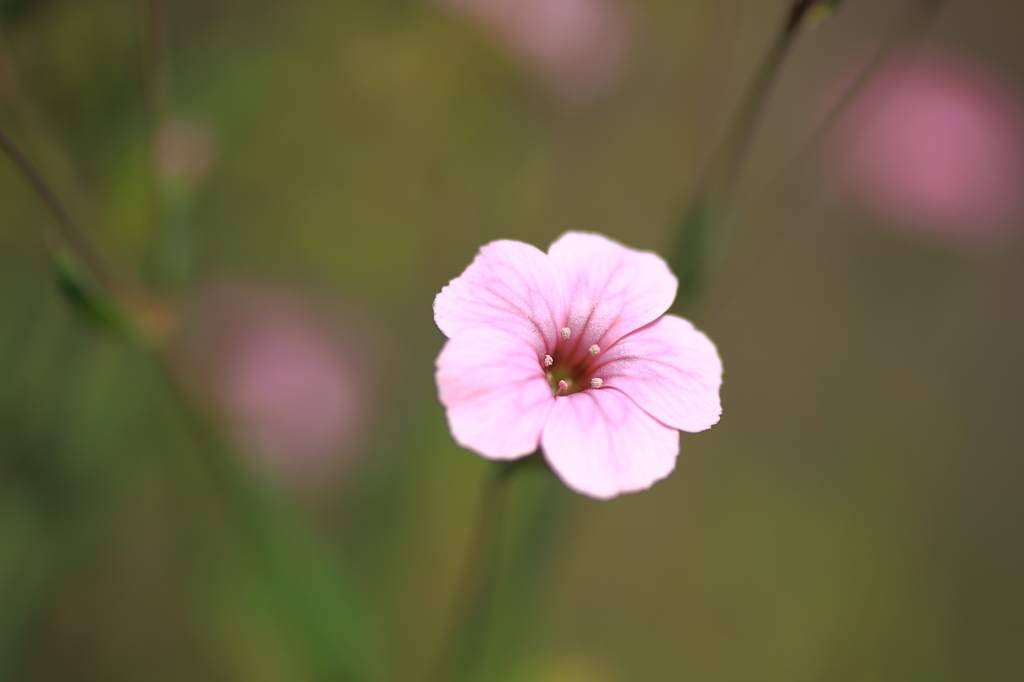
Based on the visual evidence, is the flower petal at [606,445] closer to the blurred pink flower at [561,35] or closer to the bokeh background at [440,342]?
the bokeh background at [440,342]

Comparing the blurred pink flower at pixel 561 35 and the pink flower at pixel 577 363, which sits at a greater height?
the blurred pink flower at pixel 561 35

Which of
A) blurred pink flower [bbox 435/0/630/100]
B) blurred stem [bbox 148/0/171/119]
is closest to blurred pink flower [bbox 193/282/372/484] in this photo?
blurred stem [bbox 148/0/171/119]

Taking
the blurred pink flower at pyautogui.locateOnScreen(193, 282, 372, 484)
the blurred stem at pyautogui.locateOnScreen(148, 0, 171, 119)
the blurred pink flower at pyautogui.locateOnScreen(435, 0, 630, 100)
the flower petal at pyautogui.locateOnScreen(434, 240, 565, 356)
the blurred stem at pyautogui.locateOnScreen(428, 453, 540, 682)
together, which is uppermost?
the blurred pink flower at pyautogui.locateOnScreen(435, 0, 630, 100)

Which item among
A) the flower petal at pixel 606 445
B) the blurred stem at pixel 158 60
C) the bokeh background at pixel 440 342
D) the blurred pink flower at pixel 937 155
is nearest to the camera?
the flower petal at pixel 606 445

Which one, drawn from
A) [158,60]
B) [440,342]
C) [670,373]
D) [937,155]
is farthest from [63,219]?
A: [937,155]

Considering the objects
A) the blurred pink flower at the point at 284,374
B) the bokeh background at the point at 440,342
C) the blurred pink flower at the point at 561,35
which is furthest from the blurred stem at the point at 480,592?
the blurred pink flower at the point at 561,35

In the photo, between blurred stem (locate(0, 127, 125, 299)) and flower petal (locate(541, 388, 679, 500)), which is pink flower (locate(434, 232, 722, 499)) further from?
blurred stem (locate(0, 127, 125, 299))

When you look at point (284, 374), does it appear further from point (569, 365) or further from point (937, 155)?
point (937, 155)
